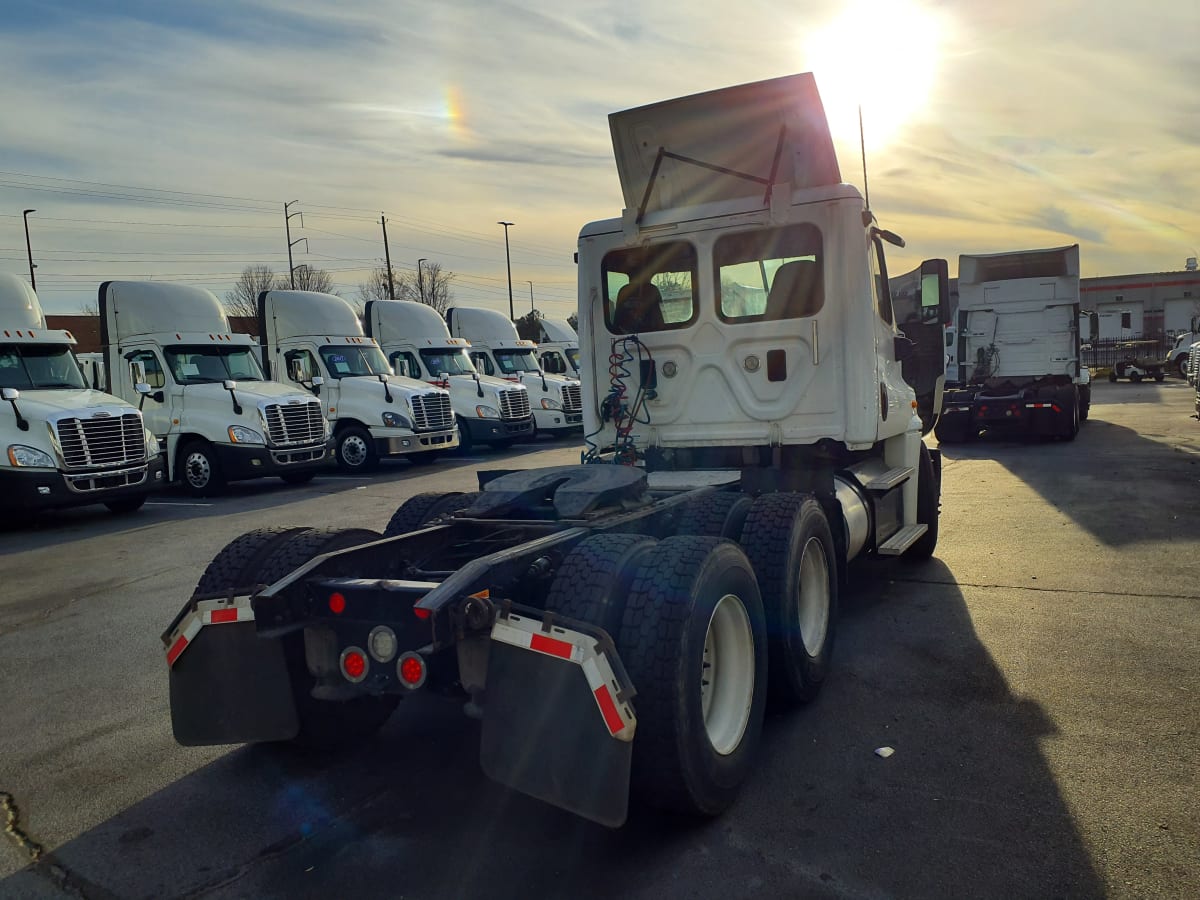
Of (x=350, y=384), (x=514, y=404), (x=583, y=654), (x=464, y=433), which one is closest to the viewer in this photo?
(x=583, y=654)

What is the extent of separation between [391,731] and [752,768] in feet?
5.77

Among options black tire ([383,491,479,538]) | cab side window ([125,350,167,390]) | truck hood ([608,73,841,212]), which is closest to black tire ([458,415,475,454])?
cab side window ([125,350,167,390])

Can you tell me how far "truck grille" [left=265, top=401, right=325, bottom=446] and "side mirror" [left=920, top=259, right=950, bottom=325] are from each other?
10.5 m

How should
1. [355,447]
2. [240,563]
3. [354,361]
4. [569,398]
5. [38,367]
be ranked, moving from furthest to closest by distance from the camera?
[569,398]
[354,361]
[355,447]
[38,367]
[240,563]

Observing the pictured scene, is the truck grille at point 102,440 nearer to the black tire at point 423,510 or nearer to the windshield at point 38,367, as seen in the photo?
the windshield at point 38,367

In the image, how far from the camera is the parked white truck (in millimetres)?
17125

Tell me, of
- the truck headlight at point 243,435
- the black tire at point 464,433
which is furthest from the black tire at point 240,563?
the black tire at point 464,433

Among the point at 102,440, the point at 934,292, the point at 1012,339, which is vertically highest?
the point at 934,292

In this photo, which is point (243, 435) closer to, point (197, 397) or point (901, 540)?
point (197, 397)

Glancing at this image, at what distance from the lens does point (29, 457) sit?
432 inches

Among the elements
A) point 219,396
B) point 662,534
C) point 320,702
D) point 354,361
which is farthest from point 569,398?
point 320,702

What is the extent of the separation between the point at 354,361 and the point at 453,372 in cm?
315

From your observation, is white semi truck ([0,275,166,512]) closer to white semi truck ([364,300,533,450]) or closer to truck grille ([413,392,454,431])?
truck grille ([413,392,454,431])

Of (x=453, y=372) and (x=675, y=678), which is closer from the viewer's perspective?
(x=675, y=678)
